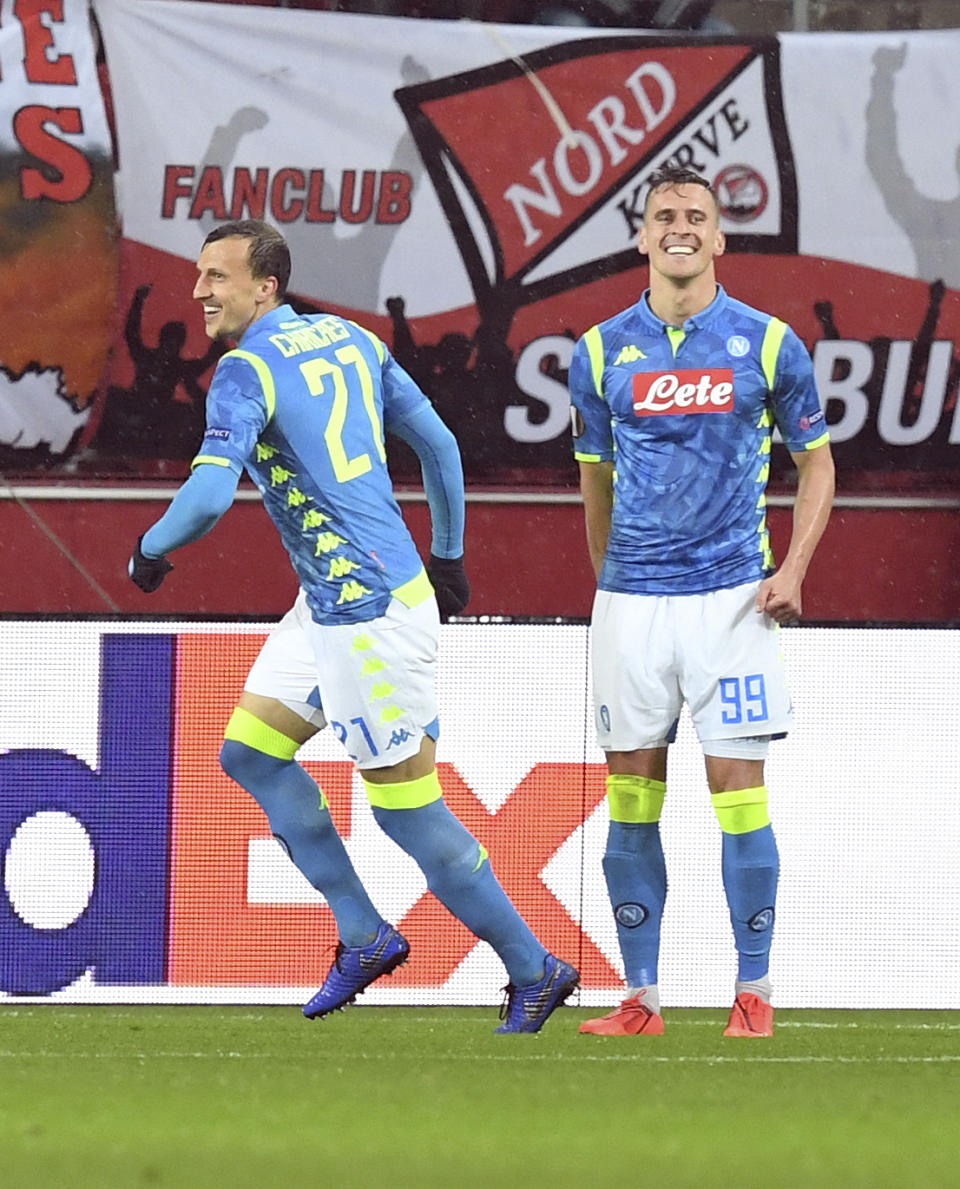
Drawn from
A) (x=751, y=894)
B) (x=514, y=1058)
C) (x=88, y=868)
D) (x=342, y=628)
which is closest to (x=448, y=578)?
(x=342, y=628)

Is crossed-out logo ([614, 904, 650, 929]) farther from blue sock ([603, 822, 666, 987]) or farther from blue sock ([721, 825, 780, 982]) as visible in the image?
blue sock ([721, 825, 780, 982])

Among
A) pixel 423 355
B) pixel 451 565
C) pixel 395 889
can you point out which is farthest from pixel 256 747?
pixel 423 355

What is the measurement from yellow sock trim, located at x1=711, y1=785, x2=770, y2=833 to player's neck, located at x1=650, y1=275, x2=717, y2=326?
929mm

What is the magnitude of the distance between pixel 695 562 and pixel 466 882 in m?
0.76

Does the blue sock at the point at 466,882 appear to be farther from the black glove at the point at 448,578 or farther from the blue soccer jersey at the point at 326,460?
the black glove at the point at 448,578

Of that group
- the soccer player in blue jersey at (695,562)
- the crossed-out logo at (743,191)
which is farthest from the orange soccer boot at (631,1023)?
the crossed-out logo at (743,191)

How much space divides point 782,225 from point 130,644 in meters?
3.88

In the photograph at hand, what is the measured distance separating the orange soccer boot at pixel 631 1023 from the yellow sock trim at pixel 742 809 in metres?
0.38

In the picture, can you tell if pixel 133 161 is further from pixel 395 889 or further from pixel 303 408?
pixel 303 408

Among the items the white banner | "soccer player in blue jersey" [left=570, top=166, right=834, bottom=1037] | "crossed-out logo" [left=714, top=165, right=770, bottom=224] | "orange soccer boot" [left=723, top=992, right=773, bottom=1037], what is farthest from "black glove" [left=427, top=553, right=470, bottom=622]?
"crossed-out logo" [left=714, top=165, right=770, bottom=224]

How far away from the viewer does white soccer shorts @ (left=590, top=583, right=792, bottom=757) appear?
4.51 meters

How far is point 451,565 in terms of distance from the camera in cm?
478

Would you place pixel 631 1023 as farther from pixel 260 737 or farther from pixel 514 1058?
pixel 260 737

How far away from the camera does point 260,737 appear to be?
15.0ft
